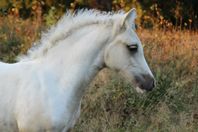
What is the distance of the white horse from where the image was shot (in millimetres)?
4875

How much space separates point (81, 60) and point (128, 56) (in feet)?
1.38

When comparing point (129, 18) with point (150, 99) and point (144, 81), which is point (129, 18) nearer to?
point (144, 81)

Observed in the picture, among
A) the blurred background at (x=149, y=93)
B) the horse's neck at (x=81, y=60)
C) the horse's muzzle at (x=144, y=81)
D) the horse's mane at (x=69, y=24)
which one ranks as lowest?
the blurred background at (x=149, y=93)

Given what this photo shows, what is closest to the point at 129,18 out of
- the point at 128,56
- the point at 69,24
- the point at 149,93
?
the point at 128,56

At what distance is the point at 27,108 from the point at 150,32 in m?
6.55

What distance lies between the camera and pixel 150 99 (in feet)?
25.9

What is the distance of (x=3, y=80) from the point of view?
16.5ft

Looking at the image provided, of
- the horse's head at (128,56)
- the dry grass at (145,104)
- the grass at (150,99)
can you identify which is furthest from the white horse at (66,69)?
the dry grass at (145,104)

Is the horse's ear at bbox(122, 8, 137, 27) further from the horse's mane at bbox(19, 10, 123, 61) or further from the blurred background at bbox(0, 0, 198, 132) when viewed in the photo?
the blurred background at bbox(0, 0, 198, 132)

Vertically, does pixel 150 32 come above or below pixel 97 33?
below

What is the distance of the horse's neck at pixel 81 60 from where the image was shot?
16.4 feet

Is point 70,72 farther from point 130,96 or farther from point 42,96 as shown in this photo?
point 130,96

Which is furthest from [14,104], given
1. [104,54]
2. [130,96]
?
[130,96]

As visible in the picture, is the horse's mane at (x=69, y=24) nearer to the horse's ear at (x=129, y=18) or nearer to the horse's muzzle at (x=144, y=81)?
the horse's ear at (x=129, y=18)
